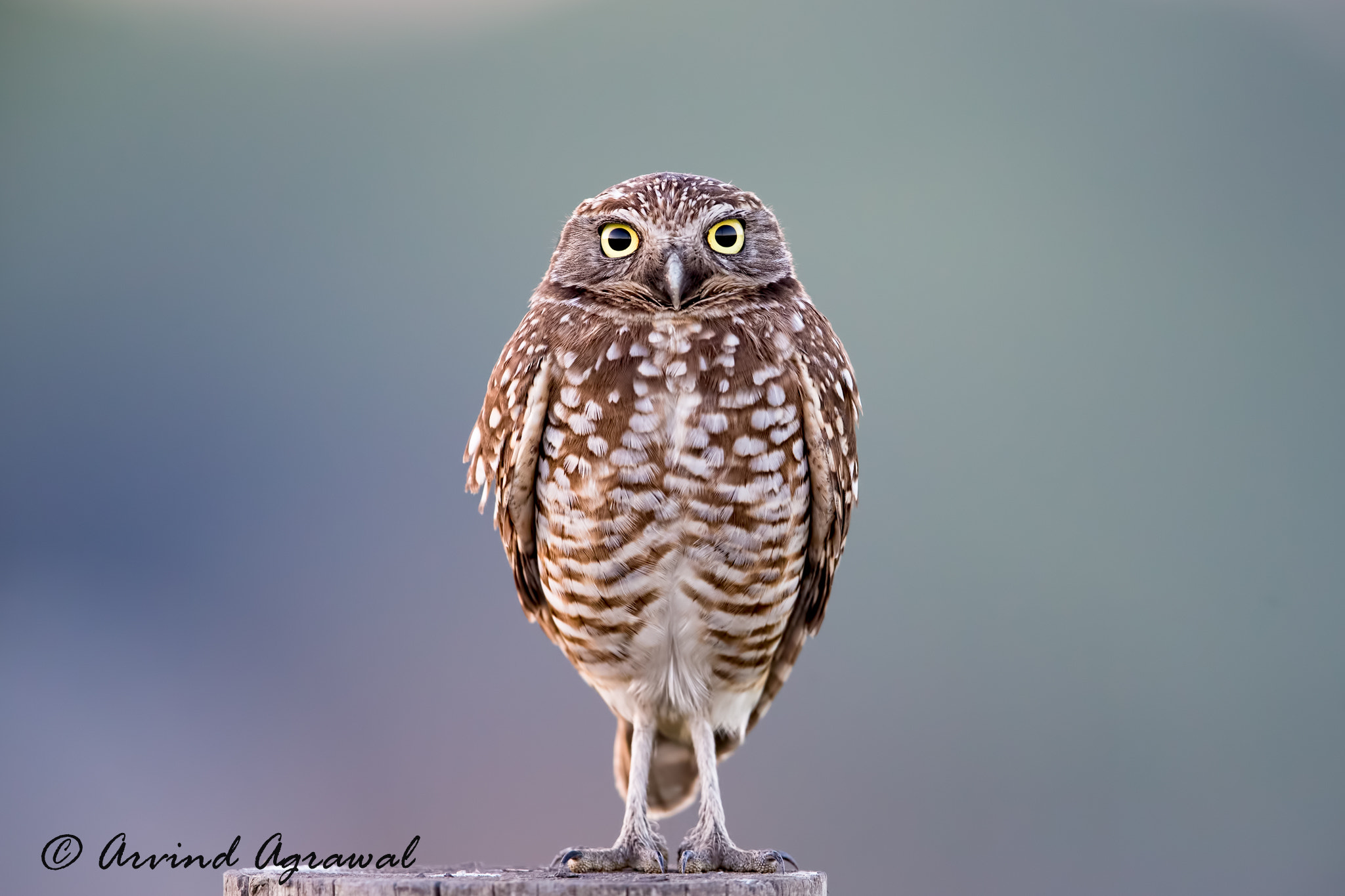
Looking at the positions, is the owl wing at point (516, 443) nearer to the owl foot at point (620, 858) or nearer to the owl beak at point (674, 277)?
the owl beak at point (674, 277)

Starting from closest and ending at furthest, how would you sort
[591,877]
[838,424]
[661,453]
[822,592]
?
[591,877] → [661,453] → [838,424] → [822,592]

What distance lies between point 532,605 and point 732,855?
79 centimetres

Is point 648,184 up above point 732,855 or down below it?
above

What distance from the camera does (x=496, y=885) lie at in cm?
189

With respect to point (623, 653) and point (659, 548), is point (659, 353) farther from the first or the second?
point (623, 653)

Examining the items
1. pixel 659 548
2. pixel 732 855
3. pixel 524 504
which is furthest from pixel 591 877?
pixel 524 504

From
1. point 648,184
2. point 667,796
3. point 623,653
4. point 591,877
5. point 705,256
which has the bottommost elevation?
point 667,796

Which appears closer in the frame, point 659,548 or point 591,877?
point 591,877

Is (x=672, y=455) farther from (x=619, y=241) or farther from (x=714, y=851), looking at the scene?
(x=714, y=851)

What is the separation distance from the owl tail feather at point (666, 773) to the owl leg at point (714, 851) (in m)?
0.29

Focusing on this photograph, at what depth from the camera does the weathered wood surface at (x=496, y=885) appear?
1.88m

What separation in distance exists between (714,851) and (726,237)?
1.37 m

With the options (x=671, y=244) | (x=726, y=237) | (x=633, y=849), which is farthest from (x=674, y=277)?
(x=633, y=849)

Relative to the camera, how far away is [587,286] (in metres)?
2.54
